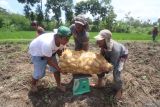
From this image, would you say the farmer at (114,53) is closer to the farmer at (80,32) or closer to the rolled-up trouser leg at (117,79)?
the rolled-up trouser leg at (117,79)

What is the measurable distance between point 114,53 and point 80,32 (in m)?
0.95

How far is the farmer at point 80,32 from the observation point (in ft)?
21.4

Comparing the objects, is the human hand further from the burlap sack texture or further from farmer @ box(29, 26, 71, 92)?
farmer @ box(29, 26, 71, 92)

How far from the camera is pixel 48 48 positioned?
599 cm

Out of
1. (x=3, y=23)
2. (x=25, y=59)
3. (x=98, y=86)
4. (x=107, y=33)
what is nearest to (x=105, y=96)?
(x=98, y=86)

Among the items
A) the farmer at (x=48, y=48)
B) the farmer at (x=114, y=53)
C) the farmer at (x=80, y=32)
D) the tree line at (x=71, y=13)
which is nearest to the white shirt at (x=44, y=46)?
the farmer at (x=48, y=48)

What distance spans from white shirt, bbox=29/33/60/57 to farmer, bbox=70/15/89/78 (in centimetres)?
64

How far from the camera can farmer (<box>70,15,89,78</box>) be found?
21.4 feet

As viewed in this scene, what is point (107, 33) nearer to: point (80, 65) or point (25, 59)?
point (80, 65)

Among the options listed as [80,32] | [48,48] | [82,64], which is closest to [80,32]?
[80,32]

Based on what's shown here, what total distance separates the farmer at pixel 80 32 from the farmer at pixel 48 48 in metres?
0.55

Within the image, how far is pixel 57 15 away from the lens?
42844 mm

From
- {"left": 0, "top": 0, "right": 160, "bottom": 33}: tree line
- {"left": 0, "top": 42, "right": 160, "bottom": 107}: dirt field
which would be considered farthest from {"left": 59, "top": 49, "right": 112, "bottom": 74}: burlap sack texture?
{"left": 0, "top": 0, "right": 160, "bottom": 33}: tree line

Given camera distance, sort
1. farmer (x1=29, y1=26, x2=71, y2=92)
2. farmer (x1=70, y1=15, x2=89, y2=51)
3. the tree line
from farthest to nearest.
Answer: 1. the tree line
2. farmer (x1=70, y1=15, x2=89, y2=51)
3. farmer (x1=29, y1=26, x2=71, y2=92)
